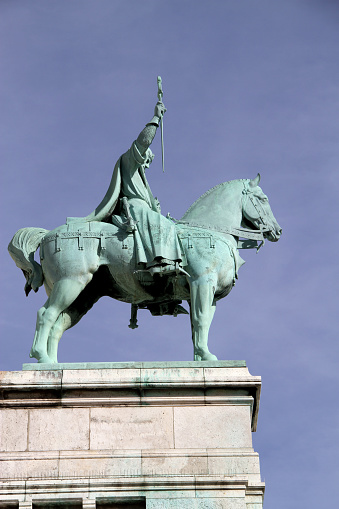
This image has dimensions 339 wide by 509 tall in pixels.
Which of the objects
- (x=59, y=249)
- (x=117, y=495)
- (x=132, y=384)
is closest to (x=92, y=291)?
(x=59, y=249)

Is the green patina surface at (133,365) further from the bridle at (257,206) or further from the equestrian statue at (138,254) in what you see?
the bridle at (257,206)

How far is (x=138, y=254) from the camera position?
24109 mm

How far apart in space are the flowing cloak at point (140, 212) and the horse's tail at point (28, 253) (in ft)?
2.54

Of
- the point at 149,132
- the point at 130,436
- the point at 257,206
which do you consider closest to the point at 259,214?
the point at 257,206

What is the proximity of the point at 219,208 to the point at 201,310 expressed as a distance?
2.67 metres

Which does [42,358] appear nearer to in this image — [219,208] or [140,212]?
[140,212]

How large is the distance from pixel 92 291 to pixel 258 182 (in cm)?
434

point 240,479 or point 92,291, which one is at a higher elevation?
point 92,291

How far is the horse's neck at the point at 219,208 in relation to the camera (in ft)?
83.4

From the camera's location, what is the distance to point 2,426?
22.5m

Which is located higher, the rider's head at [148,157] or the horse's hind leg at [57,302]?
the rider's head at [148,157]

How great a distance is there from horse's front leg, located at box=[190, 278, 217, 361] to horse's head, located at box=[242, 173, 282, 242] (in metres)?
2.30

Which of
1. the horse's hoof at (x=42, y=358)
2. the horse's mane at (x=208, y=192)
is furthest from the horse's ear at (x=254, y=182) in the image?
the horse's hoof at (x=42, y=358)

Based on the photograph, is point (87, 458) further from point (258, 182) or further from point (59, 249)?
point (258, 182)
